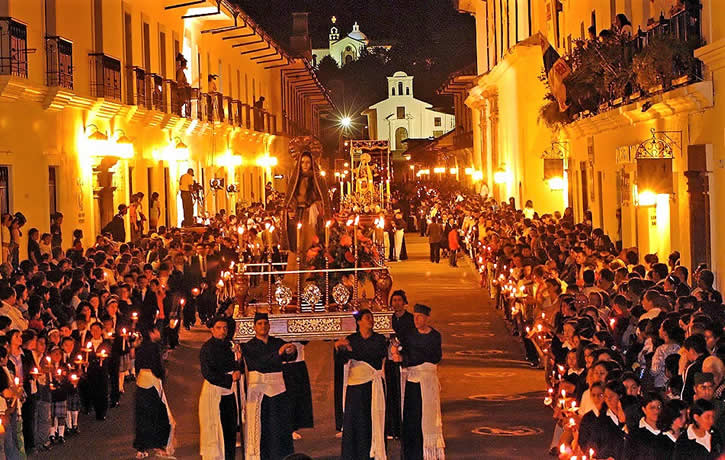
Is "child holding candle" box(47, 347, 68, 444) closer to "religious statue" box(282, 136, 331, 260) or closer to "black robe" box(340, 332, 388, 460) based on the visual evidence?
"black robe" box(340, 332, 388, 460)

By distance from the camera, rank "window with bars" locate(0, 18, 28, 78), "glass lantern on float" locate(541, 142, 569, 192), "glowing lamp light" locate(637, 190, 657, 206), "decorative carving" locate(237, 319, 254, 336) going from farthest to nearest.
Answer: "glass lantern on float" locate(541, 142, 569, 192) → "window with bars" locate(0, 18, 28, 78) → "glowing lamp light" locate(637, 190, 657, 206) → "decorative carving" locate(237, 319, 254, 336)

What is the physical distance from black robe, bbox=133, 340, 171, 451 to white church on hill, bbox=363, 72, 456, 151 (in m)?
122

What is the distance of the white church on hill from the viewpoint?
136 meters

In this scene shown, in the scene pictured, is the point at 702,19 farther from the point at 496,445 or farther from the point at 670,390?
the point at 670,390

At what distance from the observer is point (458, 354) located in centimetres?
2050

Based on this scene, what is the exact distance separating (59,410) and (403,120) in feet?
402

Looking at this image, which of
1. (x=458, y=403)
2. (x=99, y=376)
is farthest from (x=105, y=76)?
(x=458, y=403)

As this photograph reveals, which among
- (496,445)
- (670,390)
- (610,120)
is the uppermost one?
(610,120)

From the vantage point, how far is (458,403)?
16.4 meters

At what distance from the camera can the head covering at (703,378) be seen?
366 inches

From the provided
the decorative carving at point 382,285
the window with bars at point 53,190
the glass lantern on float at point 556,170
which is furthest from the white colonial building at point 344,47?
the decorative carving at point 382,285

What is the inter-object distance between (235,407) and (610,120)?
1380 centimetres

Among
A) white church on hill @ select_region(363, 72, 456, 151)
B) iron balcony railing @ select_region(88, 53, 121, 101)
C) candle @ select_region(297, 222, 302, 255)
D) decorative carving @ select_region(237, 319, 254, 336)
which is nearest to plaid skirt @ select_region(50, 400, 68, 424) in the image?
decorative carving @ select_region(237, 319, 254, 336)

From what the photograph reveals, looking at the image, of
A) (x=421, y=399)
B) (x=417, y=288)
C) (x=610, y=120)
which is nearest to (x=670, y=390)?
(x=421, y=399)
